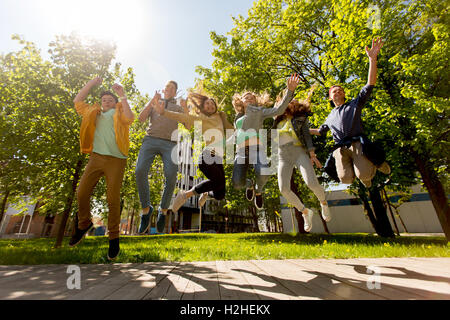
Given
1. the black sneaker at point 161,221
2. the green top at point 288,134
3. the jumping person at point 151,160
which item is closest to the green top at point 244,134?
the green top at point 288,134

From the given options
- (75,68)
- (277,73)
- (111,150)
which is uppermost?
(277,73)

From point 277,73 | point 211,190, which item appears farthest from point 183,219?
point 211,190

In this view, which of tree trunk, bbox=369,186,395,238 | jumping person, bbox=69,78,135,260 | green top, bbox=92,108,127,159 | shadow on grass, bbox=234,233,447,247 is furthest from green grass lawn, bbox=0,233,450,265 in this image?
tree trunk, bbox=369,186,395,238

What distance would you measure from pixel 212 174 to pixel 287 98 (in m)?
1.94

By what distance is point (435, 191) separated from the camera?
29.2ft

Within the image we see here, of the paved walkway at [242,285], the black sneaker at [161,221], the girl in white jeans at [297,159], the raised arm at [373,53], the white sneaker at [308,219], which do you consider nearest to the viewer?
the paved walkway at [242,285]

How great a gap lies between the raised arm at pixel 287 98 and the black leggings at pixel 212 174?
4.27 ft

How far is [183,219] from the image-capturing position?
5453 cm

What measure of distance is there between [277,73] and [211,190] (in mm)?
11130

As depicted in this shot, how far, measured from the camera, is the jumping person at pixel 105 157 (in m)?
3.46

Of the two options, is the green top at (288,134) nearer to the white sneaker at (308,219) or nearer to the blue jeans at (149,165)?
the white sneaker at (308,219)

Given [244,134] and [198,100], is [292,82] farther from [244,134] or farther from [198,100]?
[198,100]

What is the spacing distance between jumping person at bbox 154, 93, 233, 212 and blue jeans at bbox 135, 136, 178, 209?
296mm

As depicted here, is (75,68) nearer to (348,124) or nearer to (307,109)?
(307,109)
